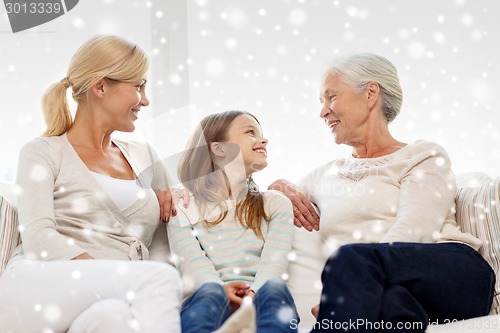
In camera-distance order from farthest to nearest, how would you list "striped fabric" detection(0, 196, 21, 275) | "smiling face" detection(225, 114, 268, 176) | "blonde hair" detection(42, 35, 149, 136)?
"smiling face" detection(225, 114, 268, 176) < "blonde hair" detection(42, 35, 149, 136) < "striped fabric" detection(0, 196, 21, 275)

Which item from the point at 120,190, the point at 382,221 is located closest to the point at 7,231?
the point at 120,190

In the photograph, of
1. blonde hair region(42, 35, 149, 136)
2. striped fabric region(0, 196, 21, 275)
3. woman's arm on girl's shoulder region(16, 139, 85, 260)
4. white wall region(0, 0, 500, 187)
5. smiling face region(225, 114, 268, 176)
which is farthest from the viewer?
white wall region(0, 0, 500, 187)

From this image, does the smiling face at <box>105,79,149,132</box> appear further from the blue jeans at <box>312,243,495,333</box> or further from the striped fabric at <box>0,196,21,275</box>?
the blue jeans at <box>312,243,495,333</box>

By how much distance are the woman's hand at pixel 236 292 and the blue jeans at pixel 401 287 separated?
238 mm

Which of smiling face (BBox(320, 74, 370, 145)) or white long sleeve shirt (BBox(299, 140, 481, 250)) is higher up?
smiling face (BBox(320, 74, 370, 145))

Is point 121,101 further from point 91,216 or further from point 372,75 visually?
point 372,75

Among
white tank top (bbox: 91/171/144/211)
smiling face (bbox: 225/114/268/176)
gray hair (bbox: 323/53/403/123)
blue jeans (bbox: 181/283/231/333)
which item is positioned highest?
gray hair (bbox: 323/53/403/123)

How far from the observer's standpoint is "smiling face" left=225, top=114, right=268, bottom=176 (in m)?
1.69

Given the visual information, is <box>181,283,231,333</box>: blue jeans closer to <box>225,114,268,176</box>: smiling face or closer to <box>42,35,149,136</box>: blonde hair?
<box>225,114,268,176</box>: smiling face

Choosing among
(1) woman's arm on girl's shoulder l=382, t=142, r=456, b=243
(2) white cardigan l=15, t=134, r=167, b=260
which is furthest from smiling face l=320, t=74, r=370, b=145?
(2) white cardigan l=15, t=134, r=167, b=260

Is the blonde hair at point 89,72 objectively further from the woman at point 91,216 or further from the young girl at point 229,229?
the young girl at point 229,229

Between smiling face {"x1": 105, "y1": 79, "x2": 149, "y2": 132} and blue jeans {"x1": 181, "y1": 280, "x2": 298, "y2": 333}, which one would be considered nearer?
blue jeans {"x1": 181, "y1": 280, "x2": 298, "y2": 333}

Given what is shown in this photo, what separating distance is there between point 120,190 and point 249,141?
387mm

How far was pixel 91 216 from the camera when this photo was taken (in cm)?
149
